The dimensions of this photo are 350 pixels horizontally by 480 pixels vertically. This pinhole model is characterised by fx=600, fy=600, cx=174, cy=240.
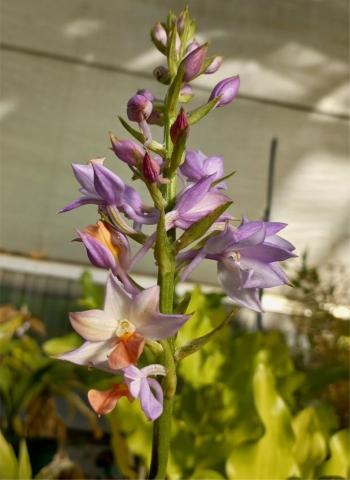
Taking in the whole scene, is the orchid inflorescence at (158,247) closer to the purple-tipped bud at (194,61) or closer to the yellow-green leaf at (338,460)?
the purple-tipped bud at (194,61)

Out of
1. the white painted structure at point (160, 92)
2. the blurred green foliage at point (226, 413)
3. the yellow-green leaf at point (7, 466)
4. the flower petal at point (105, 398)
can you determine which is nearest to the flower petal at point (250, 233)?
the flower petal at point (105, 398)

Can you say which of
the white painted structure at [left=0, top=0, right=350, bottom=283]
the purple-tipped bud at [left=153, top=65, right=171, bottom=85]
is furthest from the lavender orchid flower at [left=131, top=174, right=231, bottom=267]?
the white painted structure at [left=0, top=0, right=350, bottom=283]

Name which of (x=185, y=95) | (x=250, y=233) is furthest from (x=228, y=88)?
(x=250, y=233)

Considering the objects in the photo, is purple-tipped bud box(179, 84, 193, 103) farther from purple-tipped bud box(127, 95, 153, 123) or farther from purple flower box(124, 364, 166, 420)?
purple flower box(124, 364, 166, 420)

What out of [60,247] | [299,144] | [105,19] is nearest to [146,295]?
[105,19]

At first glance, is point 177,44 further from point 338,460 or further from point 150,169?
point 338,460

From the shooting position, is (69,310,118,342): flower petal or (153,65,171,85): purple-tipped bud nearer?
(69,310,118,342): flower petal
